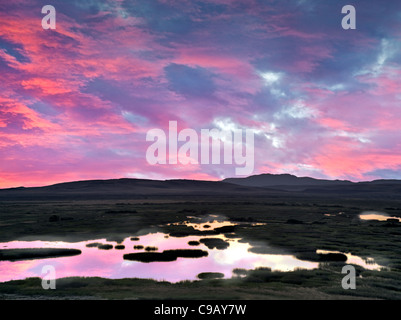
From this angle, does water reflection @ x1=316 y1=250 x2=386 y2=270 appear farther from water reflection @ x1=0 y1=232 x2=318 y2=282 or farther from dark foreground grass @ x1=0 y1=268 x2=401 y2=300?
water reflection @ x1=0 y1=232 x2=318 y2=282

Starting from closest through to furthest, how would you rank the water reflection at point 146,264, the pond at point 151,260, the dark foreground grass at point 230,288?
the dark foreground grass at point 230,288, the water reflection at point 146,264, the pond at point 151,260

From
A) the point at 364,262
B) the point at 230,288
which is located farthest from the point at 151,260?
the point at 364,262

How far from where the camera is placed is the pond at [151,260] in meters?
26.2

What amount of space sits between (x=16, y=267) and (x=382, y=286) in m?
27.1

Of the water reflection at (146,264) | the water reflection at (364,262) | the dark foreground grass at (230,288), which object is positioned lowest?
the water reflection at (146,264)

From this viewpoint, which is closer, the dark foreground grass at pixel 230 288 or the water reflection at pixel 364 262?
the dark foreground grass at pixel 230 288

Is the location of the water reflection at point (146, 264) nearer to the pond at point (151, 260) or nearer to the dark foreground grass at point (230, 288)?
the pond at point (151, 260)

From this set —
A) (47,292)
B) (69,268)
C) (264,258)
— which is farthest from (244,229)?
(47,292)

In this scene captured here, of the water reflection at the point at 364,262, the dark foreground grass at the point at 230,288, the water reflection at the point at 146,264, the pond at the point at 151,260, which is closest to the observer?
the dark foreground grass at the point at 230,288

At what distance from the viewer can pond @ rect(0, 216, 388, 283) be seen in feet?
85.9

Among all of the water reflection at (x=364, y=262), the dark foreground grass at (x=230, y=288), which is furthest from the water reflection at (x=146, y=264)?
the water reflection at (x=364, y=262)

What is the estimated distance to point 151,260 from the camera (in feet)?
103
